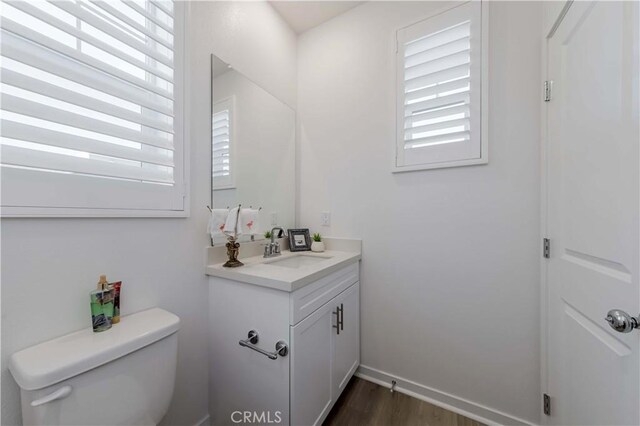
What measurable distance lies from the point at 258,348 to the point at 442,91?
169 centimetres

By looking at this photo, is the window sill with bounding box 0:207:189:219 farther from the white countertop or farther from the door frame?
the door frame

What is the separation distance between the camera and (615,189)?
73cm

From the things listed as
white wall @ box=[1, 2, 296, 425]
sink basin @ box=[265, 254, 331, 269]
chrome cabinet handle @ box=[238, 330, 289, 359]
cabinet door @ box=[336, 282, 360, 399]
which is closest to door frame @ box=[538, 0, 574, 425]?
cabinet door @ box=[336, 282, 360, 399]

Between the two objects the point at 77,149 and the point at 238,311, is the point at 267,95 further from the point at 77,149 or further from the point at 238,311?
the point at 238,311

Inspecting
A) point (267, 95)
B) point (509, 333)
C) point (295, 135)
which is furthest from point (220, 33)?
point (509, 333)

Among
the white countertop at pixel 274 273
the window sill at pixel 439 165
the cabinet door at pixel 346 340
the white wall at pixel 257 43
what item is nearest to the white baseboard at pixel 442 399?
the cabinet door at pixel 346 340

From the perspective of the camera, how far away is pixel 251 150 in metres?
1.60

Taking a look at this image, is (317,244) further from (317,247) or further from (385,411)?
(385,411)

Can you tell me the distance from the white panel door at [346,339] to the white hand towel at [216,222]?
732 mm

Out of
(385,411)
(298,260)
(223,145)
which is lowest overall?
(385,411)

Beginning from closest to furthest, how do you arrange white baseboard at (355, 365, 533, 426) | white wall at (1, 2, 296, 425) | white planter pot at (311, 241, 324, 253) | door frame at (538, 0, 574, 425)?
1. white wall at (1, 2, 296, 425)
2. door frame at (538, 0, 574, 425)
3. white baseboard at (355, 365, 533, 426)
4. white planter pot at (311, 241, 324, 253)

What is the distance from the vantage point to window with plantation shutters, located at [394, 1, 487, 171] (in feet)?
4.35

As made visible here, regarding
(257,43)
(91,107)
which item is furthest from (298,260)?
(257,43)

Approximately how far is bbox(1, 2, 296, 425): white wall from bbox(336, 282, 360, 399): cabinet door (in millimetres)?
714
